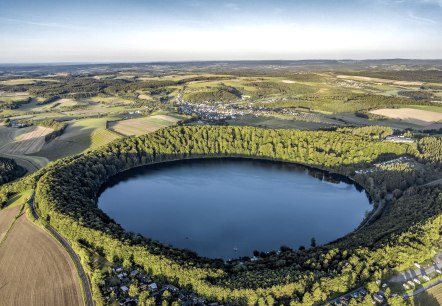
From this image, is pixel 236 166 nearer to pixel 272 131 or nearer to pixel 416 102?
pixel 272 131

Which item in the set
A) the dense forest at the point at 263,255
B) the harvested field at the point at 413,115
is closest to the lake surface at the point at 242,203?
the dense forest at the point at 263,255

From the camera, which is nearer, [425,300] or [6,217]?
[425,300]

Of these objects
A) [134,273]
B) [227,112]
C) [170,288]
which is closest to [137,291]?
[170,288]

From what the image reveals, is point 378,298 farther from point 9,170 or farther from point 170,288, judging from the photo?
point 9,170

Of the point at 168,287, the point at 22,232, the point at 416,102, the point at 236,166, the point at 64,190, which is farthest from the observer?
the point at 416,102

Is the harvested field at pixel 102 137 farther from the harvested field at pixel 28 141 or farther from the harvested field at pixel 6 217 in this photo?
the harvested field at pixel 6 217

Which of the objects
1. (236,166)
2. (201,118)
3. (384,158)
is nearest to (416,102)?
(384,158)
